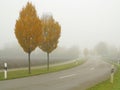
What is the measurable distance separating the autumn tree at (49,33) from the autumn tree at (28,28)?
7.52 m

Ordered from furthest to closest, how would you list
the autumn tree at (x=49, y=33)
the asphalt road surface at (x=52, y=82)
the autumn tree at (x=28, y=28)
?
the autumn tree at (x=49, y=33) < the autumn tree at (x=28, y=28) < the asphalt road surface at (x=52, y=82)

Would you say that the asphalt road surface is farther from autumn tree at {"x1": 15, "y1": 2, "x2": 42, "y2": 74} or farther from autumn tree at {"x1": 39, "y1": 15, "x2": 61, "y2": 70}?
autumn tree at {"x1": 39, "y1": 15, "x2": 61, "y2": 70}

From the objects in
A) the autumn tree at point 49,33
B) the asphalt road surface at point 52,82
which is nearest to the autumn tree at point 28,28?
the asphalt road surface at point 52,82

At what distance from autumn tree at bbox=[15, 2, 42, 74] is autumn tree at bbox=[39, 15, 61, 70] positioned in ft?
24.7

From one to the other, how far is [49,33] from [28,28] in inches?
343

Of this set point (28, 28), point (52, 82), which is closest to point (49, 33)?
point (28, 28)

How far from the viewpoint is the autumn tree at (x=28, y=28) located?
2623 cm

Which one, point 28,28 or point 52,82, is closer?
point 52,82

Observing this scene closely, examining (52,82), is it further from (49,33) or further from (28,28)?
(49,33)

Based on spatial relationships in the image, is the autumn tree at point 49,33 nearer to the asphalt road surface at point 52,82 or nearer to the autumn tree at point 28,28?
the autumn tree at point 28,28

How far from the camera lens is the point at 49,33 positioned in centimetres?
3484

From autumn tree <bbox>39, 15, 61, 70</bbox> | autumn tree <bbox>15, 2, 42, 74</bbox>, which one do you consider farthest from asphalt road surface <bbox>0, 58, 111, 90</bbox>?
autumn tree <bbox>39, 15, 61, 70</bbox>

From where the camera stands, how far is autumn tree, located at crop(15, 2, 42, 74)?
86.1 feet

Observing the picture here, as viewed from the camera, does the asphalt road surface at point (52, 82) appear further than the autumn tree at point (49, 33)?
No
